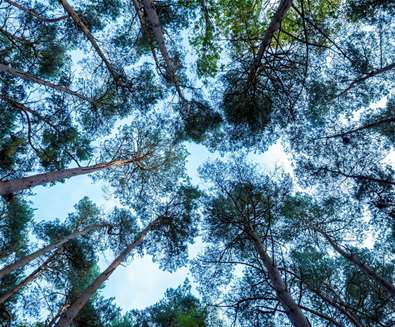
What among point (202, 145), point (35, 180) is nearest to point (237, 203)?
point (202, 145)

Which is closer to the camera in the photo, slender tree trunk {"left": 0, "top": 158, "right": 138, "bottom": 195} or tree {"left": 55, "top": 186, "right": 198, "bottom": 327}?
slender tree trunk {"left": 0, "top": 158, "right": 138, "bottom": 195}

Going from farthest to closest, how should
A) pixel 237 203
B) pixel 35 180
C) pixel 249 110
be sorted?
pixel 237 203 → pixel 249 110 → pixel 35 180

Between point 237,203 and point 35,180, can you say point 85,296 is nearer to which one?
point 35,180

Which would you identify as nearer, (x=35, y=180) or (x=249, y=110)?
(x=35, y=180)

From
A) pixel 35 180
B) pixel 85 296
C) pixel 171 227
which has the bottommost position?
pixel 85 296

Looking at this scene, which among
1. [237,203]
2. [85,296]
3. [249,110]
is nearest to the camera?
[85,296]

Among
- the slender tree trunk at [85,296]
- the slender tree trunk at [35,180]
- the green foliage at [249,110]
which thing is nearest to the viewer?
the slender tree trunk at [35,180]

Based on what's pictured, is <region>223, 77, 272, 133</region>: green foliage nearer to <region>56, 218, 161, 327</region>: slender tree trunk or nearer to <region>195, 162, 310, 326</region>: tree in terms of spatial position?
<region>195, 162, 310, 326</region>: tree

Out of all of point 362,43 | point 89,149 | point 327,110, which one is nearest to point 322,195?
point 327,110

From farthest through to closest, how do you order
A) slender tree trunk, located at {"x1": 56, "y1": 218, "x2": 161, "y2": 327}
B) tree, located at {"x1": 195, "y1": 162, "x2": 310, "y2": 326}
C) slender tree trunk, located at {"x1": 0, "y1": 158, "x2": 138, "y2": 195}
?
tree, located at {"x1": 195, "y1": 162, "x2": 310, "y2": 326}, slender tree trunk, located at {"x1": 56, "y1": 218, "x2": 161, "y2": 327}, slender tree trunk, located at {"x1": 0, "y1": 158, "x2": 138, "y2": 195}

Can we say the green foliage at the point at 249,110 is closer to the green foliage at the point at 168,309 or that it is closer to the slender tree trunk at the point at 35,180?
the slender tree trunk at the point at 35,180

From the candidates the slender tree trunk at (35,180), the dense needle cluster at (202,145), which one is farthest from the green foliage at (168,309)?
the slender tree trunk at (35,180)

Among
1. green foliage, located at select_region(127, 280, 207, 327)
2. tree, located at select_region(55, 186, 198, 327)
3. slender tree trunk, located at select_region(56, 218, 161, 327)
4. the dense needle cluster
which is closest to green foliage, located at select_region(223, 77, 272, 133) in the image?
the dense needle cluster

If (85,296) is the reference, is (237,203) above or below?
above
